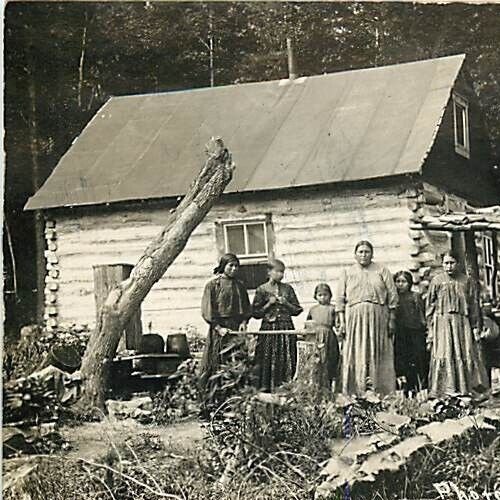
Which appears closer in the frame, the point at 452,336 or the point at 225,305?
the point at 225,305

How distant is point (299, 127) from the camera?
3.07m

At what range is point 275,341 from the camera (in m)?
2.95

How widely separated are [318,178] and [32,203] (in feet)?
3.25

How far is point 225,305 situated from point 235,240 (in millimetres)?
226

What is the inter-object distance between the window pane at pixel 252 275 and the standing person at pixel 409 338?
46cm

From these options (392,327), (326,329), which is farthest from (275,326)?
(392,327)

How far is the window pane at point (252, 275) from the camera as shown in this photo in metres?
2.97

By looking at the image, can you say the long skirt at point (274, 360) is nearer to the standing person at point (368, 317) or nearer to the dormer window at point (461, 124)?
the standing person at point (368, 317)

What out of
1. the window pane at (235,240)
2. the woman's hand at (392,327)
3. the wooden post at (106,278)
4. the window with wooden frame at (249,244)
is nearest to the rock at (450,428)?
the woman's hand at (392,327)

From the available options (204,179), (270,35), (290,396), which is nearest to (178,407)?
(290,396)

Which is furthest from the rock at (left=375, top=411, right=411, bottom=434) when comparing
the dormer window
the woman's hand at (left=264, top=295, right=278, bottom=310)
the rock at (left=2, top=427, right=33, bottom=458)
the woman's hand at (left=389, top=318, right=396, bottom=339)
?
the rock at (left=2, top=427, right=33, bottom=458)

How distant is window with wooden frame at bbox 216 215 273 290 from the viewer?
298 cm

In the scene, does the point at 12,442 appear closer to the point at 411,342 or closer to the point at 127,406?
the point at 127,406

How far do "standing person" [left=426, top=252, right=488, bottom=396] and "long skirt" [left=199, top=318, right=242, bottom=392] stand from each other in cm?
70
